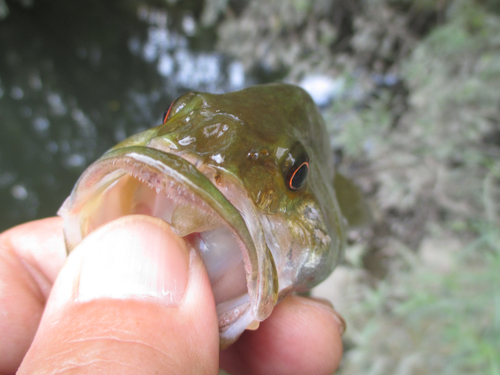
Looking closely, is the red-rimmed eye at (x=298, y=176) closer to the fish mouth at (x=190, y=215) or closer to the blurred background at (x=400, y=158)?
the fish mouth at (x=190, y=215)

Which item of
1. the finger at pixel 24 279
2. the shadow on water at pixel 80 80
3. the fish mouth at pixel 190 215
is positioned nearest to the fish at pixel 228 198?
the fish mouth at pixel 190 215

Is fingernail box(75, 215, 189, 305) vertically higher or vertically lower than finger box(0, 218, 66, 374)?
higher

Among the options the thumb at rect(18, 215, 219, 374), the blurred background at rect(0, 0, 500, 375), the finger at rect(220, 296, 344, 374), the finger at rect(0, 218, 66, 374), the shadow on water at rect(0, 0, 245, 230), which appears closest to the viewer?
the thumb at rect(18, 215, 219, 374)

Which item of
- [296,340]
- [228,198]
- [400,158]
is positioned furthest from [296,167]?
[400,158]

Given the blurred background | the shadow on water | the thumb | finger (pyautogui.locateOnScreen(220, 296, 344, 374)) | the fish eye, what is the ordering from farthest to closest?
the shadow on water, the blurred background, finger (pyautogui.locateOnScreen(220, 296, 344, 374)), the fish eye, the thumb

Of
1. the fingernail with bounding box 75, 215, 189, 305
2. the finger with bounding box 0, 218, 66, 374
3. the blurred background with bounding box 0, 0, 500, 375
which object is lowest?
the blurred background with bounding box 0, 0, 500, 375

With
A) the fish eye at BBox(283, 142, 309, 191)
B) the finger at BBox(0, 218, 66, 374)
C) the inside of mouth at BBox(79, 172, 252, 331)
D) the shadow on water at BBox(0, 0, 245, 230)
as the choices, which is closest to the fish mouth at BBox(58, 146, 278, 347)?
the inside of mouth at BBox(79, 172, 252, 331)

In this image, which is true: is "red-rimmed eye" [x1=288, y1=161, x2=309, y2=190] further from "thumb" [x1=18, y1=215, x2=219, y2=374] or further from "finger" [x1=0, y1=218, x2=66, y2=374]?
"finger" [x1=0, y1=218, x2=66, y2=374]

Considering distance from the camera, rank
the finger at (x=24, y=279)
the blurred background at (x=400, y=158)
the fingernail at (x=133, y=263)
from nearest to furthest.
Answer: the fingernail at (x=133, y=263), the finger at (x=24, y=279), the blurred background at (x=400, y=158)
